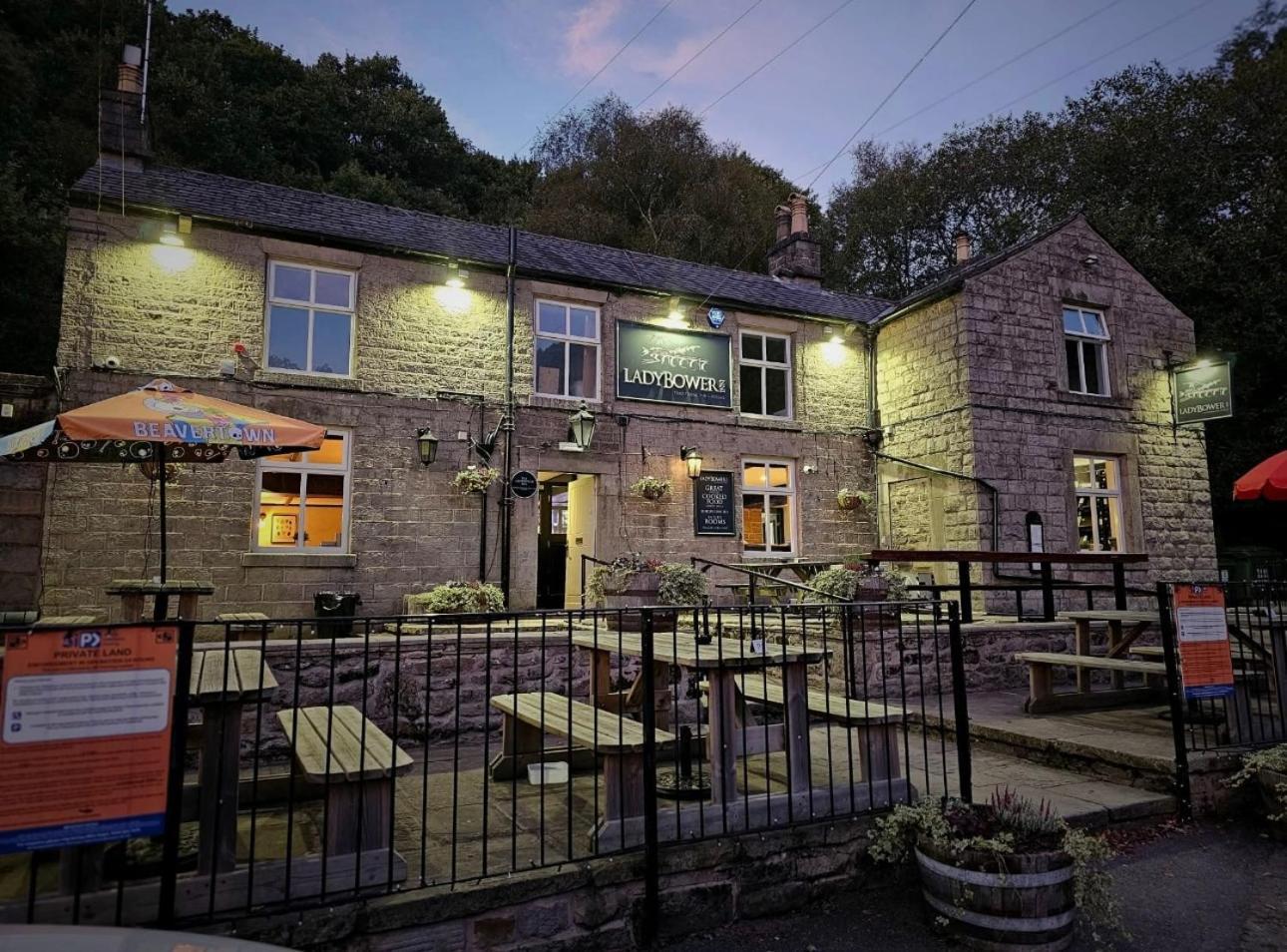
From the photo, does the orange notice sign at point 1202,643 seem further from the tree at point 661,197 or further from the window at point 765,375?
the tree at point 661,197

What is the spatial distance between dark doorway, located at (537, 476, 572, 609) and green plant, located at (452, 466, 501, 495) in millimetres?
2900

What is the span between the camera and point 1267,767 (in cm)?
457

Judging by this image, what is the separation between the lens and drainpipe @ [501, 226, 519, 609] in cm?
1070

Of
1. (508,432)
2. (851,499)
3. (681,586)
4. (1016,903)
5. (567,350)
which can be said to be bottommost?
(1016,903)

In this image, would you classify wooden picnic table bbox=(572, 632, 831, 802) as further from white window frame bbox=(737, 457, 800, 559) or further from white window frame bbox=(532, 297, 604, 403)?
white window frame bbox=(737, 457, 800, 559)

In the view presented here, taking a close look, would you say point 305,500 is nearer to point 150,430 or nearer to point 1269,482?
point 150,430

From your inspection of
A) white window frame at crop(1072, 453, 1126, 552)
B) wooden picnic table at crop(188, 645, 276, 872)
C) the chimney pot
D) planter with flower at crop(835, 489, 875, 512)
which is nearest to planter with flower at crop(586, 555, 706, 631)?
wooden picnic table at crop(188, 645, 276, 872)

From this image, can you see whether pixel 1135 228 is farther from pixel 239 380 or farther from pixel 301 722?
pixel 301 722

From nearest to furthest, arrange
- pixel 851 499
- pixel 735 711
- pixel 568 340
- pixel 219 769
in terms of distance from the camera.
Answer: pixel 219 769
pixel 735 711
pixel 568 340
pixel 851 499

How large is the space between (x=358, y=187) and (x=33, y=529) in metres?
19.1

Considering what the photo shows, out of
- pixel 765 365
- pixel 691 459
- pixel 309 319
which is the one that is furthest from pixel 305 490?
pixel 765 365

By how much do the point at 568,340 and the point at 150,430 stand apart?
7.17 metres

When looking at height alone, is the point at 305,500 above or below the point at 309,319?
below

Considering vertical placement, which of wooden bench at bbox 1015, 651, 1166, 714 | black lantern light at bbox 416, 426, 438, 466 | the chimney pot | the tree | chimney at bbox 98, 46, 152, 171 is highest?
the tree
